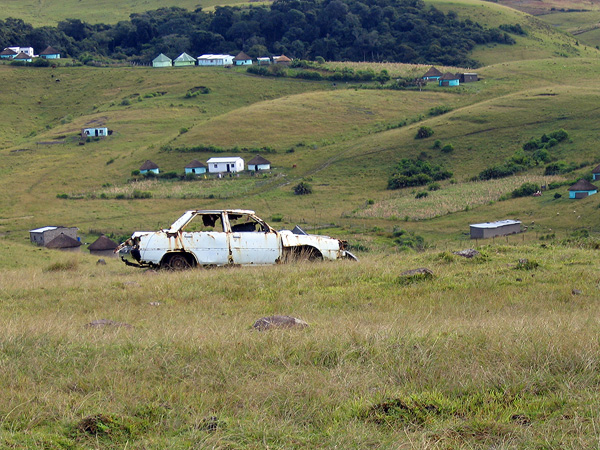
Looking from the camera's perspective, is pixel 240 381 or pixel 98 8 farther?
pixel 98 8

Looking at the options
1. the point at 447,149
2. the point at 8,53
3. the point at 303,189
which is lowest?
the point at 303,189

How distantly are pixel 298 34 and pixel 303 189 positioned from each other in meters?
96.5

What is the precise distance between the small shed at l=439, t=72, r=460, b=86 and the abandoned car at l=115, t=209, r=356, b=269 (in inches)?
3648

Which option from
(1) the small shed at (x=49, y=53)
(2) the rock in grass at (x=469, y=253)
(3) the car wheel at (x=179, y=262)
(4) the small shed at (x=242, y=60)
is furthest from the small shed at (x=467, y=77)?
(3) the car wheel at (x=179, y=262)

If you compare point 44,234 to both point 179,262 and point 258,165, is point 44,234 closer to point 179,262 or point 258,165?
point 258,165

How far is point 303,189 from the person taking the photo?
5900 centimetres

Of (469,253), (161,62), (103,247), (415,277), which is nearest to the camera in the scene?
(415,277)

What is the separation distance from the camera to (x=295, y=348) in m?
6.42

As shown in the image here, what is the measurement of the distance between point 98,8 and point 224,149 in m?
138

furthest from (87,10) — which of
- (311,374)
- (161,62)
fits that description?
(311,374)

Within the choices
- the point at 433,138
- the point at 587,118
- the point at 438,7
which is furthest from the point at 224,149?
the point at 438,7

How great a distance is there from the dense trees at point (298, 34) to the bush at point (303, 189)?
81.1 m

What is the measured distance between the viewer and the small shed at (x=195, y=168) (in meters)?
70.8

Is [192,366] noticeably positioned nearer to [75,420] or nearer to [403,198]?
[75,420]
